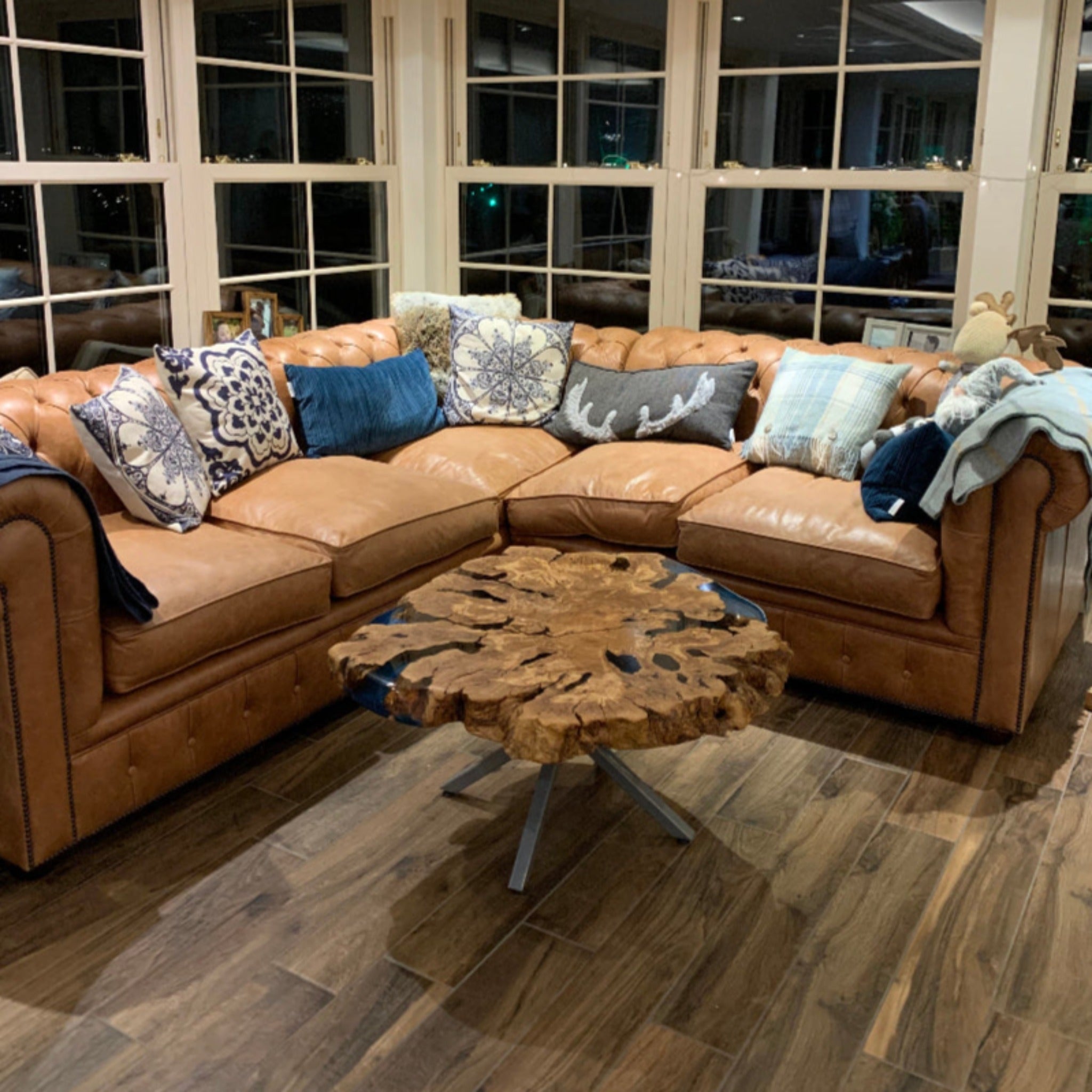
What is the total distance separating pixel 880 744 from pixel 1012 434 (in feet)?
2.84

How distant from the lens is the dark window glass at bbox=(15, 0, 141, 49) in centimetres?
354

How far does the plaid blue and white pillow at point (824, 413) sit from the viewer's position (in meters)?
3.63

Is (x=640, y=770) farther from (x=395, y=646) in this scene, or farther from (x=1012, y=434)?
(x=1012, y=434)

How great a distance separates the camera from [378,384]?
3977 millimetres

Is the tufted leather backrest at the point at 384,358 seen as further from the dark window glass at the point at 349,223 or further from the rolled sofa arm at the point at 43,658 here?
the rolled sofa arm at the point at 43,658

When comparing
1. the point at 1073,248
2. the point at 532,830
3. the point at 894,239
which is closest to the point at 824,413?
the point at 894,239

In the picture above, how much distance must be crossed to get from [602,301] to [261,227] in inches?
54.6

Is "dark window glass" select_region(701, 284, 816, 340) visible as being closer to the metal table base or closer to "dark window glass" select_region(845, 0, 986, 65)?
"dark window glass" select_region(845, 0, 986, 65)

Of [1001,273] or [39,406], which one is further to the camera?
[1001,273]

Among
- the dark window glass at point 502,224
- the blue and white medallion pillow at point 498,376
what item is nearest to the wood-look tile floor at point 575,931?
the blue and white medallion pillow at point 498,376

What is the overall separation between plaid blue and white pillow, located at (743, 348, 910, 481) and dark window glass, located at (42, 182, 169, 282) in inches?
82.1

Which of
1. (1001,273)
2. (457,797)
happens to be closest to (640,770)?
(457,797)

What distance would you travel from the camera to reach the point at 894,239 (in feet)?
14.2

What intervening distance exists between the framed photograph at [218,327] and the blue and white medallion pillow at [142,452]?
98 cm
